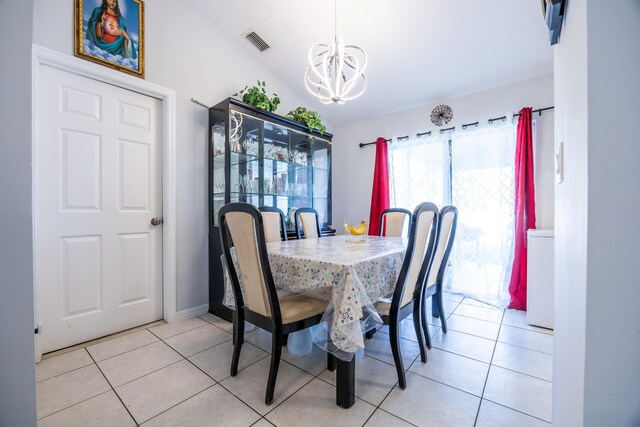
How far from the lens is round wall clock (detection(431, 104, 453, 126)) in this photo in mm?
3230

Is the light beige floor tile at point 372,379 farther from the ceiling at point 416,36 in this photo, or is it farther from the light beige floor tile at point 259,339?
the ceiling at point 416,36

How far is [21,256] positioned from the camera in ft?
1.82

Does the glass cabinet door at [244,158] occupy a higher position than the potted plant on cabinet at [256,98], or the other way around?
the potted plant on cabinet at [256,98]

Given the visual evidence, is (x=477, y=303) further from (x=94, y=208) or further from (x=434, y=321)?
(x=94, y=208)

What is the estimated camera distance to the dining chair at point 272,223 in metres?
2.37

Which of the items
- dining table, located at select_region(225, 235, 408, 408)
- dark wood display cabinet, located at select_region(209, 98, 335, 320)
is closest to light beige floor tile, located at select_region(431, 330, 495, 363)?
dining table, located at select_region(225, 235, 408, 408)

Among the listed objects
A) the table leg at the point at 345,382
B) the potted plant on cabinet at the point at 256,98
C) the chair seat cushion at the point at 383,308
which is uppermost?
the potted plant on cabinet at the point at 256,98

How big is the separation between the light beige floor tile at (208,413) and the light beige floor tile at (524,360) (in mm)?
1606

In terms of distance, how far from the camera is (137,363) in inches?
68.2

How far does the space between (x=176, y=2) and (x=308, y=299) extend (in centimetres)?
288

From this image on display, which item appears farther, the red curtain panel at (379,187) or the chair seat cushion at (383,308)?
the red curtain panel at (379,187)

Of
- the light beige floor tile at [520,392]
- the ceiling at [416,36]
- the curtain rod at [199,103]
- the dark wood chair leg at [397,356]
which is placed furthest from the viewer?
the curtain rod at [199,103]

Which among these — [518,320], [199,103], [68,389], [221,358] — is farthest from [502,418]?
[199,103]

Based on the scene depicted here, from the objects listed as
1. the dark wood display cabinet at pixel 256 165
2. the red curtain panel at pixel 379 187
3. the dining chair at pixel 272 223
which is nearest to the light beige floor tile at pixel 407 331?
the dining chair at pixel 272 223
